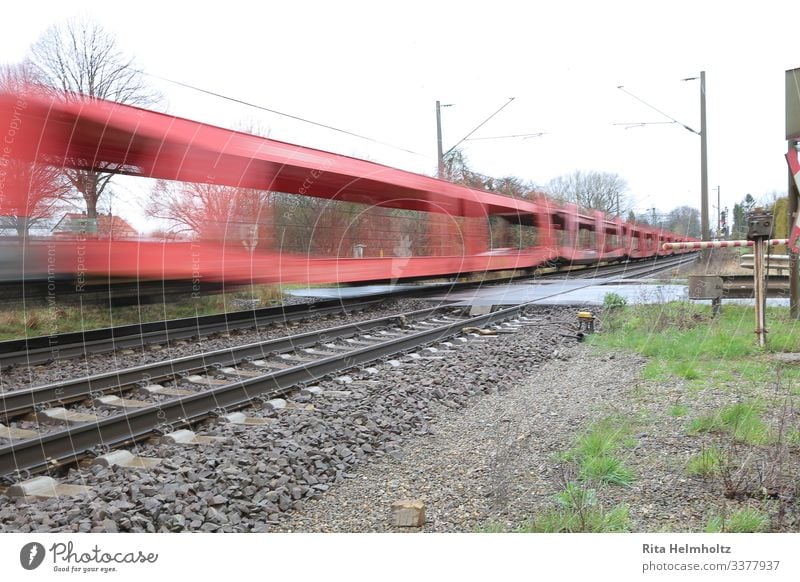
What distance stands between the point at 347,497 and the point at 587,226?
6.52ft

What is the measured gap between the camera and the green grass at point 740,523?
1.64 metres

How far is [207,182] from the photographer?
10.8ft

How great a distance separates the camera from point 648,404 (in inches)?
116

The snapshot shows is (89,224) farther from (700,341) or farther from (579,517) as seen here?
(700,341)

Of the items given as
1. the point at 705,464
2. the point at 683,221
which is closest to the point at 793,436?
Answer: the point at 705,464

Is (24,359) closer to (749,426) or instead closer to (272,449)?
(272,449)

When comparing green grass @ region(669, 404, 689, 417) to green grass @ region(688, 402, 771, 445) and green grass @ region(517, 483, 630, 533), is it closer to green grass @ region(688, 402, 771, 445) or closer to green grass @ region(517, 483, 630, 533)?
green grass @ region(688, 402, 771, 445)

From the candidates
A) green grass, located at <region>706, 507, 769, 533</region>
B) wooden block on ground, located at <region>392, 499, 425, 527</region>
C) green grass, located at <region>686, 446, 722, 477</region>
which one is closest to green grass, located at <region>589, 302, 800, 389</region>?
green grass, located at <region>686, 446, 722, 477</region>

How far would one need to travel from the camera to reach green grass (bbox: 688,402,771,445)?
2321 millimetres

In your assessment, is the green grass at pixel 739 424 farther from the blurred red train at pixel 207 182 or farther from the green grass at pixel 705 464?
the blurred red train at pixel 207 182

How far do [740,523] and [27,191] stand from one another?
3207 millimetres

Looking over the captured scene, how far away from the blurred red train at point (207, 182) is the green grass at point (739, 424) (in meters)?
1.02

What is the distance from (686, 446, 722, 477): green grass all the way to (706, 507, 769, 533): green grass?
29 cm
